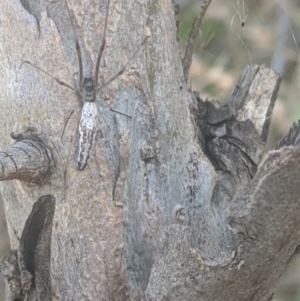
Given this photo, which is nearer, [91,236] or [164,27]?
[91,236]

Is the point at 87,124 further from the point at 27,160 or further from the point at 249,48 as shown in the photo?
A: the point at 249,48

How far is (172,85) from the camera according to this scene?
110 centimetres

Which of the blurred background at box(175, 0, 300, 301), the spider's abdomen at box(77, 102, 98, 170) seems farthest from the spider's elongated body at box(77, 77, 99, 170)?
the blurred background at box(175, 0, 300, 301)

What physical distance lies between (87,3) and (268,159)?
53 cm

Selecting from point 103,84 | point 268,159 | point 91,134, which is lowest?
point 268,159

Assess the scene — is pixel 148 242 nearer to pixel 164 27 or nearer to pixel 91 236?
pixel 91 236

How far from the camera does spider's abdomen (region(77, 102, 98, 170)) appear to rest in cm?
96

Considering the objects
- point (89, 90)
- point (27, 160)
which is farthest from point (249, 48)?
point (27, 160)

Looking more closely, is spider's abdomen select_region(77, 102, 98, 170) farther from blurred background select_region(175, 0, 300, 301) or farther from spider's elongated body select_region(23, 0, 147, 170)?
blurred background select_region(175, 0, 300, 301)

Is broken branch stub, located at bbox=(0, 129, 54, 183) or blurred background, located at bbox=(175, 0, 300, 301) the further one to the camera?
blurred background, located at bbox=(175, 0, 300, 301)

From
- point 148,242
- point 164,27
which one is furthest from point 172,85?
point 148,242

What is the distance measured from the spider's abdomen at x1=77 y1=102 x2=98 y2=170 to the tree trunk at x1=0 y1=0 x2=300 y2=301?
0.01 m

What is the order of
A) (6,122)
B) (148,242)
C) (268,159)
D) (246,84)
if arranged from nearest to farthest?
(268,159) < (148,242) < (6,122) < (246,84)

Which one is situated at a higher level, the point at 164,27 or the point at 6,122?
the point at 164,27
